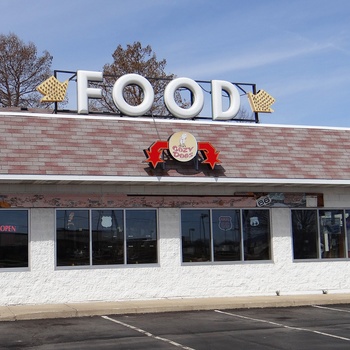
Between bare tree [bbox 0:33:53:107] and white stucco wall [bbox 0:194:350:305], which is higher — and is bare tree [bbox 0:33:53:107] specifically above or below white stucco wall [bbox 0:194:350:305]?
above

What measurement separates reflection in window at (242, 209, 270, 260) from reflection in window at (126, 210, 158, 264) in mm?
2836

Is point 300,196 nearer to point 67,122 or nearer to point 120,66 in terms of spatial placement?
point 67,122

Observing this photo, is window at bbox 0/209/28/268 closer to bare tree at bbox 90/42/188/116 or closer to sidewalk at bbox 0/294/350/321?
sidewalk at bbox 0/294/350/321

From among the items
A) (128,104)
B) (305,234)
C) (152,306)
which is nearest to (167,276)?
(152,306)

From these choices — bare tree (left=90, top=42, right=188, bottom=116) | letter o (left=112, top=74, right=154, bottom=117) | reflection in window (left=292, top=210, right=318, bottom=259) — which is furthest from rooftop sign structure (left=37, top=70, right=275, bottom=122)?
bare tree (left=90, top=42, right=188, bottom=116)

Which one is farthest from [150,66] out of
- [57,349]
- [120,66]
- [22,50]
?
[57,349]

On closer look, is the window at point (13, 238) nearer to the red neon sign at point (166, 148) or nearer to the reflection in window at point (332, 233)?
the red neon sign at point (166, 148)

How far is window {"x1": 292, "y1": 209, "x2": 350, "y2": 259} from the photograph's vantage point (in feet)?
69.1

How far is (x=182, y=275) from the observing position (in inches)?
767

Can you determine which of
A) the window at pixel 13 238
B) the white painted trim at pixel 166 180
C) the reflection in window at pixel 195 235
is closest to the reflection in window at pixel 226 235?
the reflection in window at pixel 195 235

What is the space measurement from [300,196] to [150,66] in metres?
28.1

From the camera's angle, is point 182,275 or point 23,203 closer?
point 23,203

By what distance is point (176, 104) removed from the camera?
21.9 m

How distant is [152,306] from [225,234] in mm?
4023
